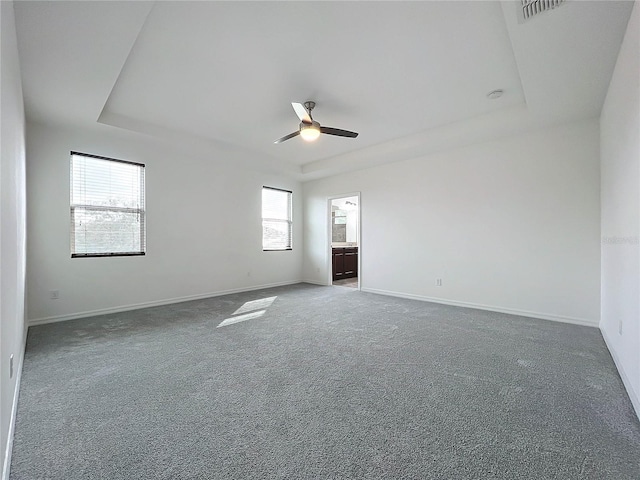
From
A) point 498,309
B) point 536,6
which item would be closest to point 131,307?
point 498,309

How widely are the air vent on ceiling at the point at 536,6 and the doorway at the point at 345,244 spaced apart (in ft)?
13.6

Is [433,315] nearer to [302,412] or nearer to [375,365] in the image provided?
[375,365]

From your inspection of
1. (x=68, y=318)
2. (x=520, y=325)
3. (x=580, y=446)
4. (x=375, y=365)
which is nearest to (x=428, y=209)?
(x=520, y=325)

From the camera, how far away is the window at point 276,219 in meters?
6.39

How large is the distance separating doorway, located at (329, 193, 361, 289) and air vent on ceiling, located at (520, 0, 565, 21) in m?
4.15

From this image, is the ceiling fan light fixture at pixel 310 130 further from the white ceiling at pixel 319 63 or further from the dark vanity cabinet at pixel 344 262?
the dark vanity cabinet at pixel 344 262

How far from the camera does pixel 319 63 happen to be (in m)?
2.69

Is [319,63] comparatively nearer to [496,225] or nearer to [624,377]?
[496,225]

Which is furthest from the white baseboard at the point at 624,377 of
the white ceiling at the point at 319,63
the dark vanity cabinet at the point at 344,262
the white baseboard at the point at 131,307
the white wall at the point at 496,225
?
the white baseboard at the point at 131,307

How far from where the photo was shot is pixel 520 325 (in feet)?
11.8

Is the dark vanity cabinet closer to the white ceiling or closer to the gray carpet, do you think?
the white ceiling

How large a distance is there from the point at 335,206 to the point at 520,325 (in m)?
5.59

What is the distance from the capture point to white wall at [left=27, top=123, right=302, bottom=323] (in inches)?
146

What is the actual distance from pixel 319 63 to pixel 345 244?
547 cm
